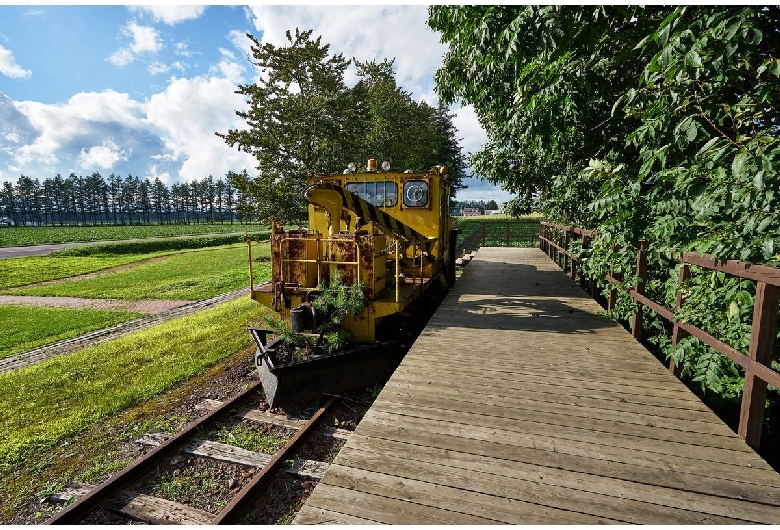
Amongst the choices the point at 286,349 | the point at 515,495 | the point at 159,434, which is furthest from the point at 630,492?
the point at 159,434

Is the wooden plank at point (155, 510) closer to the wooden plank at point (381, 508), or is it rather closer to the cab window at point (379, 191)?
the wooden plank at point (381, 508)

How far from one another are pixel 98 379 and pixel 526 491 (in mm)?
7053

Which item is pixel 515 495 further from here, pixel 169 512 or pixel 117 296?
pixel 117 296

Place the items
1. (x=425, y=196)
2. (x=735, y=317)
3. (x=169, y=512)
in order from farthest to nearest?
1. (x=425, y=196)
2. (x=169, y=512)
3. (x=735, y=317)

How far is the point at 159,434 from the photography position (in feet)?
15.4

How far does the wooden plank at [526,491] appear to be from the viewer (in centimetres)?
207

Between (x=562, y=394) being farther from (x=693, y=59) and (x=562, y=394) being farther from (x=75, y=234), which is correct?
(x=75, y=234)

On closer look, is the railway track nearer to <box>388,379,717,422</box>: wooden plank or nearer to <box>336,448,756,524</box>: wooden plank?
<box>388,379,717,422</box>: wooden plank

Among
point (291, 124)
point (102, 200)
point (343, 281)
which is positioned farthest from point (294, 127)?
point (102, 200)

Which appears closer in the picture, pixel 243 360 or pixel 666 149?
pixel 666 149

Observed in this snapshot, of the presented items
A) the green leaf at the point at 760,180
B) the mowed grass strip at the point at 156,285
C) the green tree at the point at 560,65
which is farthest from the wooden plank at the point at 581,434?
the mowed grass strip at the point at 156,285

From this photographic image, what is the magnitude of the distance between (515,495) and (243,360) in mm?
5993

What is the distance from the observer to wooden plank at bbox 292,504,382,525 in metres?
2.10

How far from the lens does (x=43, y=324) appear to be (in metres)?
10.3
